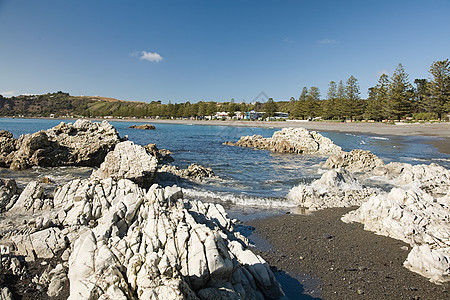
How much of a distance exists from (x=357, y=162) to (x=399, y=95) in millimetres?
60739

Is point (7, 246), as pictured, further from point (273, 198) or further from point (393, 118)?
point (393, 118)

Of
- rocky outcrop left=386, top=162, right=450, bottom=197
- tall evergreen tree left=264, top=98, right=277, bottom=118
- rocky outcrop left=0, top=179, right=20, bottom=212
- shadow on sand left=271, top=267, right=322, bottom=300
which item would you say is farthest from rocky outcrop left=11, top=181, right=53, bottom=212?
tall evergreen tree left=264, top=98, right=277, bottom=118

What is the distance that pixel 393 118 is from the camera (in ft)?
220

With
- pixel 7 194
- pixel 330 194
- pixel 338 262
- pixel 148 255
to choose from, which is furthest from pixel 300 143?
pixel 148 255

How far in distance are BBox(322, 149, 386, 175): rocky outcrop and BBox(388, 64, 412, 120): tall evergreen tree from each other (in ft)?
193

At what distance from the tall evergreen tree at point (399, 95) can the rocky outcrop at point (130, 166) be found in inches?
2728

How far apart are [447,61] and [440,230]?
234 ft

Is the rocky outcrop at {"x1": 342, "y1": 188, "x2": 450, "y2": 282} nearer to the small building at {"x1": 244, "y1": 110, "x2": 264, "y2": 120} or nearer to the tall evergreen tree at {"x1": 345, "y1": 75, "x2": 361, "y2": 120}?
the tall evergreen tree at {"x1": 345, "y1": 75, "x2": 361, "y2": 120}

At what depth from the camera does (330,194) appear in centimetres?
947

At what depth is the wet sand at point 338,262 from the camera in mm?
4508

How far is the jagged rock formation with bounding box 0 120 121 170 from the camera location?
14.3 metres

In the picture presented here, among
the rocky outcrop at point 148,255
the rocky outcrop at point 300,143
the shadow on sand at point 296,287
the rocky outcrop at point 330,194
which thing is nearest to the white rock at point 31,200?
the rocky outcrop at point 148,255

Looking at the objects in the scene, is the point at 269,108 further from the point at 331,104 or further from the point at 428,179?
the point at 428,179

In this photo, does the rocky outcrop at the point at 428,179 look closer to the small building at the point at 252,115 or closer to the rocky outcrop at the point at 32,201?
the rocky outcrop at the point at 32,201
